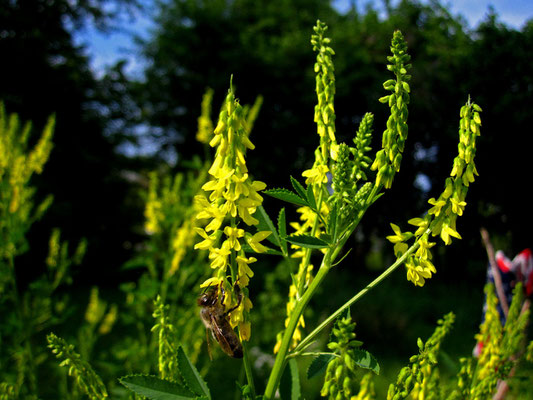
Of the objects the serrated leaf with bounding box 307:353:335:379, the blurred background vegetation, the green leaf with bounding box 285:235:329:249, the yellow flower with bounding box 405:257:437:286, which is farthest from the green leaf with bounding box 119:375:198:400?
the blurred background vegetation

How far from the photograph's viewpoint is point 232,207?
0.75 meters

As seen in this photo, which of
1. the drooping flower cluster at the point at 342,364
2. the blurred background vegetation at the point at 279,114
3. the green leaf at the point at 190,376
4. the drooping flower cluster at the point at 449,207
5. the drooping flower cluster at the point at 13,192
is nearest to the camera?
the drooping flower cluster at the point at 342,364

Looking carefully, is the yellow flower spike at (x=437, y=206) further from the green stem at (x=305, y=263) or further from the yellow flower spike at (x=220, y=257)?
the yellow flower spike at (x=220, y=257)

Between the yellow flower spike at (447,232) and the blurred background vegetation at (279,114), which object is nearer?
the yellow flower spike at (447,232)

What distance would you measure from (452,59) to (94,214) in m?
9.01

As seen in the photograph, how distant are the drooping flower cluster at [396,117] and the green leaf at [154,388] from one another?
555 millimetres

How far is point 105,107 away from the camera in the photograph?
37.4ft

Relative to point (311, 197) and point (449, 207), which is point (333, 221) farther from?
point (449, 207)

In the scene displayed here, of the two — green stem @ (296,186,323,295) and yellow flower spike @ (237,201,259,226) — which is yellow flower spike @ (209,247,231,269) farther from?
green stem @ (296,186,323,295)

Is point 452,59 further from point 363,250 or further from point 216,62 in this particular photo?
point 216,62

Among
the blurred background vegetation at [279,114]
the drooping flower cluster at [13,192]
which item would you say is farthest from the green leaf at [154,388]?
the blurred background vegetation at [279,114]

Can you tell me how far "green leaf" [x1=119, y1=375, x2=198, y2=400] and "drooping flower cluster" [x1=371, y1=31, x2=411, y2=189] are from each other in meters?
0.55

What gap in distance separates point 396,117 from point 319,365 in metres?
0.53

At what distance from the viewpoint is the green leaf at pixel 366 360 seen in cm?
79
